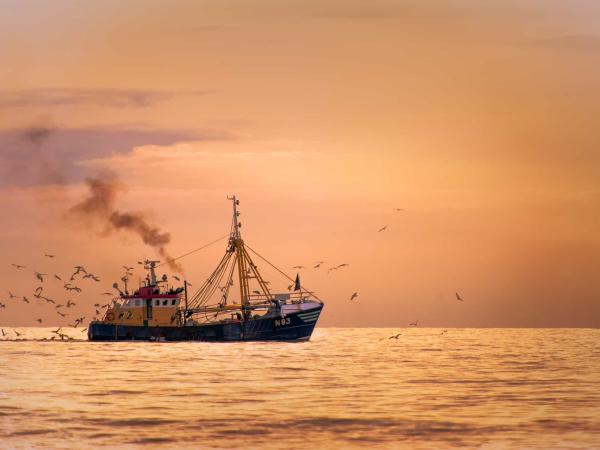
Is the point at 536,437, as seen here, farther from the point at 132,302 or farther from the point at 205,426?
the point at 132,302

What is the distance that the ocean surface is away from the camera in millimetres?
46312

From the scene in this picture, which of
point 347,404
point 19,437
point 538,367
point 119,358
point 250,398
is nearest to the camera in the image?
point 19,437

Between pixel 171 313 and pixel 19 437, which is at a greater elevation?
pixel 171 313

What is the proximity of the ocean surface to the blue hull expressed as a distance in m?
34.0

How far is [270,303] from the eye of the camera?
134 m

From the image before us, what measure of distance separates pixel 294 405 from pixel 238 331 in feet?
252

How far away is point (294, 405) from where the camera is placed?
195 feet

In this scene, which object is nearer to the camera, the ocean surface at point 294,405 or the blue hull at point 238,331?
the ocean surface at point 294,405

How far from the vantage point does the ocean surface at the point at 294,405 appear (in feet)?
152

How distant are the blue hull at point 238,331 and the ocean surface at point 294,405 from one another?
33956 mm

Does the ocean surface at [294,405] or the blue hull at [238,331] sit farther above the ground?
the blue hull at [238,331]

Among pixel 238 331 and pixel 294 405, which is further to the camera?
pixel 238 331

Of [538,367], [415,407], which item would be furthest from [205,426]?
[538,367]

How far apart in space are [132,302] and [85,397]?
74329 millimetres
